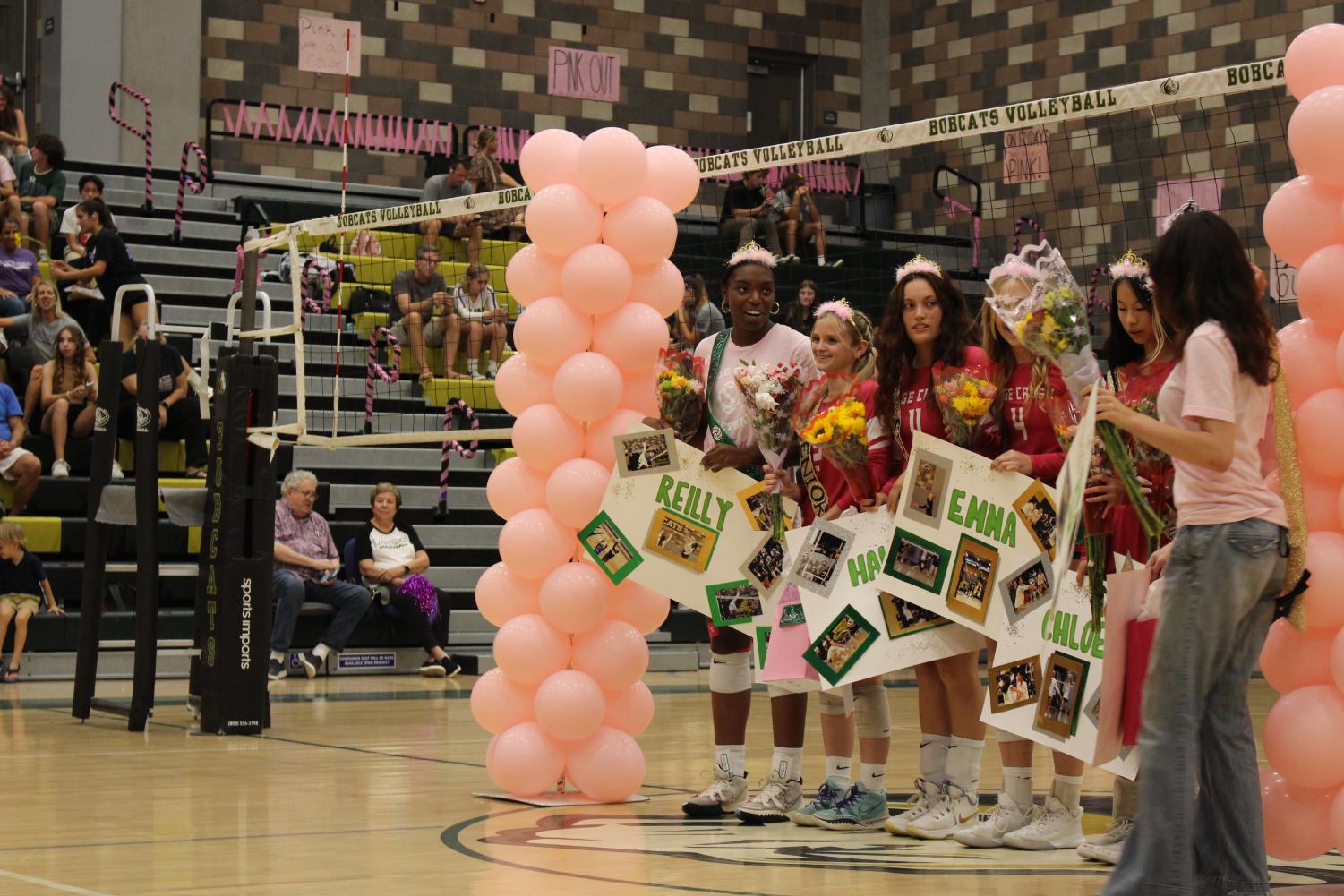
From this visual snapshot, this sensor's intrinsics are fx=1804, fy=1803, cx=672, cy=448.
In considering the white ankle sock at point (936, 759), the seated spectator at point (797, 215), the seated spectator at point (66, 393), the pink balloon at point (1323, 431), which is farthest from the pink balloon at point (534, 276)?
the seated spectator at point (797, 215)

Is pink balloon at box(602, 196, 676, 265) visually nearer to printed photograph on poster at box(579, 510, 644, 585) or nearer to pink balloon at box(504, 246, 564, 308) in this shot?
pink balloon at box(504, 246, 564, 308)

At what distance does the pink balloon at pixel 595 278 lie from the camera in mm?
6352

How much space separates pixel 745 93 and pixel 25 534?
12646 millimetres

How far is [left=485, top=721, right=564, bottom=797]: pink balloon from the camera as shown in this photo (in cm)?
Result: 624

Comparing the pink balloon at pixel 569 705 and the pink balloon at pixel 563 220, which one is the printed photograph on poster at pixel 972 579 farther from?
the pink balloon at pixel 563 220

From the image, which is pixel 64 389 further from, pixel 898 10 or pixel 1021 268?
pixel 898 10

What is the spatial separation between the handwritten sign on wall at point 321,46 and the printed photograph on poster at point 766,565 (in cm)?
1413

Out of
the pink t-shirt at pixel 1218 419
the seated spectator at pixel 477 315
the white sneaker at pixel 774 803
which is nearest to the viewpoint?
the pink t-shirt at pixel 1218 419

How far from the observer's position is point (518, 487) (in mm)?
6492

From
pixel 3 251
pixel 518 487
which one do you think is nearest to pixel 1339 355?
pixel 518 487

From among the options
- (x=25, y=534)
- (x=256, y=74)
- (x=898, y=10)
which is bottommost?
(x=25, y=534)

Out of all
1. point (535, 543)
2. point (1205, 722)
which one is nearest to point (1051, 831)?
point (1205, 722)

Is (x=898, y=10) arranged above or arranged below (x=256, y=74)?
above

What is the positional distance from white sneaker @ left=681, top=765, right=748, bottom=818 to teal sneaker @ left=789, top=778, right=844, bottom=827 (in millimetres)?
248
